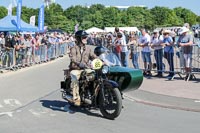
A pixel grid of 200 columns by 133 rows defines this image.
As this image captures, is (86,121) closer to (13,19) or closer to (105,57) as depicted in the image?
(105,57)

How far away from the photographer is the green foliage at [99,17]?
109 m

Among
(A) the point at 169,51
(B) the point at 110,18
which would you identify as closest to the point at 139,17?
(B) the point at 110,18

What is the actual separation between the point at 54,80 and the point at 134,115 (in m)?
7.00

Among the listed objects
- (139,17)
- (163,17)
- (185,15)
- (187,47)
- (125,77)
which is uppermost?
(185,15)

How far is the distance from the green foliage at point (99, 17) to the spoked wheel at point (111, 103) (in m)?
94.1

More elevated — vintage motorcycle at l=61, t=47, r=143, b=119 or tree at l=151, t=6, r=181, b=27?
tree at l=151, t=6, r=181, b=27

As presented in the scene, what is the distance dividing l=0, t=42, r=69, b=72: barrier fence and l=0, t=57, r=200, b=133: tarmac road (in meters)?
7.26

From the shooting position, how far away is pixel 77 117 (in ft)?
27.8

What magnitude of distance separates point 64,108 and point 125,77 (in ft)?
5.91

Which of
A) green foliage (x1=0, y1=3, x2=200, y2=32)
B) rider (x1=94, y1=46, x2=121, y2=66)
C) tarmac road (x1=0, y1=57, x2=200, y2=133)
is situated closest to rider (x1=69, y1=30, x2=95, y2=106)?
rider (x1=94, y1=46, x2=121, y2=66)

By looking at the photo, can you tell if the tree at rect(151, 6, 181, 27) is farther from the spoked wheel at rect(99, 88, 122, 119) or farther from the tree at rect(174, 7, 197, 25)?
the spoked wheel at rect(99, 88, 122, 119)

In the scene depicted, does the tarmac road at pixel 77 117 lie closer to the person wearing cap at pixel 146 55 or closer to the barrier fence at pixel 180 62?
the barrier fence at pixel 180 62

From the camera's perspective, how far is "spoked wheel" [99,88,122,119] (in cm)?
793

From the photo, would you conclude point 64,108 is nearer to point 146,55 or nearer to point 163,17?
point 146,55
